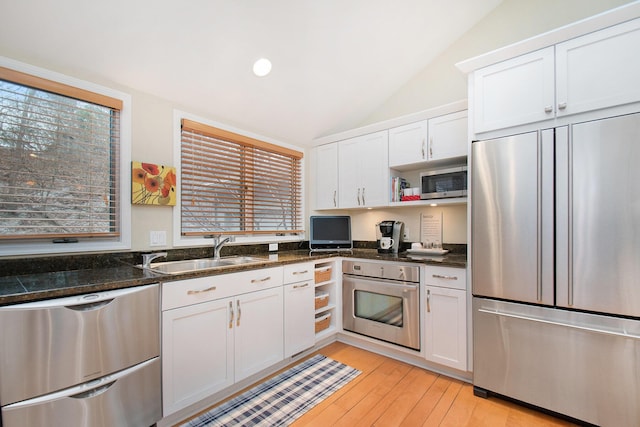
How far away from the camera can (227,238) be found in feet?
8.19

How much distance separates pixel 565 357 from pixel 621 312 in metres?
0.40

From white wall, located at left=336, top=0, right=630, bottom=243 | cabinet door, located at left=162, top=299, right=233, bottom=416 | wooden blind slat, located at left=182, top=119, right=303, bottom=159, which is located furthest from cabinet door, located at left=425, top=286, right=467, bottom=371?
wooden blind slat, located at left=182, top=119, right=303, bottom=159

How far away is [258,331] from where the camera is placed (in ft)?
7.09

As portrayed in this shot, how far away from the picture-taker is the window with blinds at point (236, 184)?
96.9 inches

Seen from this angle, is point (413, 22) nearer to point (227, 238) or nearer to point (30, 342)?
point (227, 238)

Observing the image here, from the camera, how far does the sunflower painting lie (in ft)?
6.81

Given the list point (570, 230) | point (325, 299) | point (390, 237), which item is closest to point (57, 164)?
point (325, 299)

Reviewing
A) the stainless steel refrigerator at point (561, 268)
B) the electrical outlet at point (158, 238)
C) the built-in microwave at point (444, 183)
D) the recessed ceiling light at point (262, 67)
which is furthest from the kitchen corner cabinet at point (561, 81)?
the electrical outlet at point (158, 238)

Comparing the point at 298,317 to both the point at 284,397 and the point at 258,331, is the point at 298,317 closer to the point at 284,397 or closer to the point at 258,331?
the point at 258,331

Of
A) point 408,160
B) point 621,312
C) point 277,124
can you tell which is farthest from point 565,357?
point 277,124

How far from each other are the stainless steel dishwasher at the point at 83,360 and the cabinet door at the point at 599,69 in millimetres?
2744

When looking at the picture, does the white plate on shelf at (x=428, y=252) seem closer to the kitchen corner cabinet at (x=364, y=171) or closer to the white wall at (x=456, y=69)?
the white wall at (x=456, y=69)

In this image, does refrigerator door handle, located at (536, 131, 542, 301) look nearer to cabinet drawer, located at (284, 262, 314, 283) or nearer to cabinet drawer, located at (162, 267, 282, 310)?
cabinet drawer, located at (284, 262, 314, 283)

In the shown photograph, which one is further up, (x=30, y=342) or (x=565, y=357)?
(x=30, y=342)
